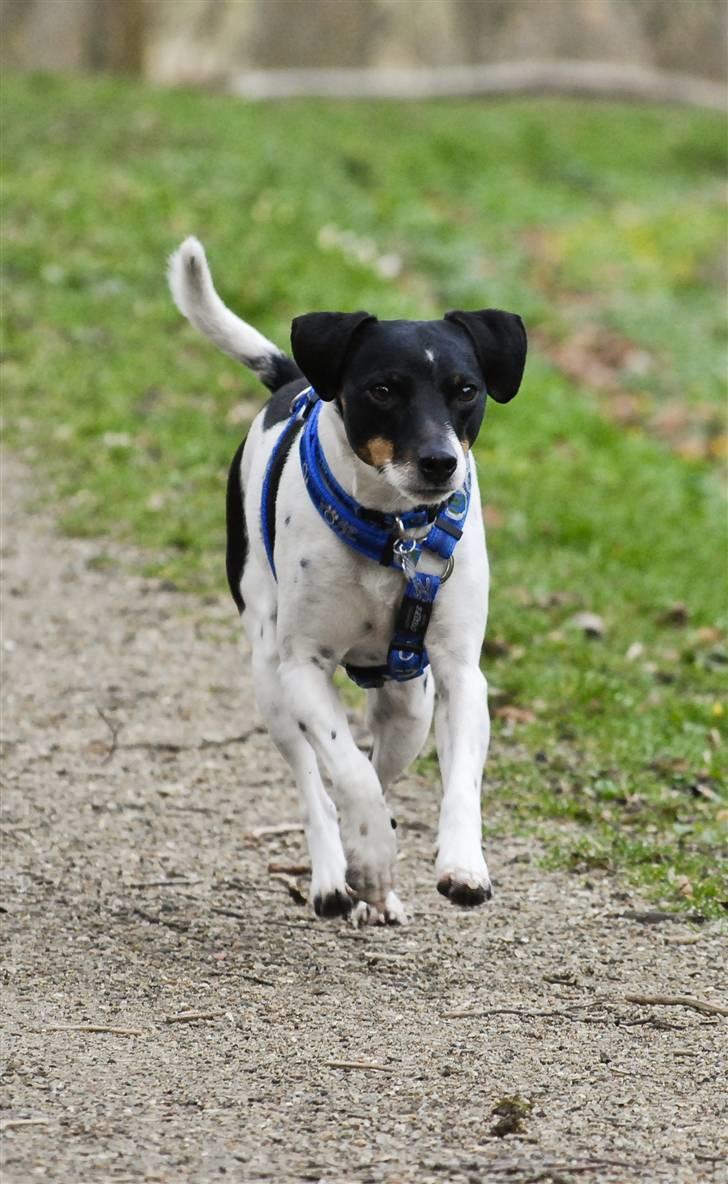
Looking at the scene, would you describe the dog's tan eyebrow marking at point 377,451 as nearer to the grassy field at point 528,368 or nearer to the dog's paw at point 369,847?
the dog's paw at point 369,847

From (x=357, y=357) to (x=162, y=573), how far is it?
4.16m

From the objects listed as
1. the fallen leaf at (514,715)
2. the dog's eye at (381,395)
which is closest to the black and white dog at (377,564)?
the dog's eye at (381,395)

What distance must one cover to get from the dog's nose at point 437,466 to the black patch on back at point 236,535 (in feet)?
3.56

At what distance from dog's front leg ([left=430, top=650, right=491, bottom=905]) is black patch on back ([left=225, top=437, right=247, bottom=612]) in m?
0.85

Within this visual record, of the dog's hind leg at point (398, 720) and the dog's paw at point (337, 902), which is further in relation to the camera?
the dog's hind leg at point (398, 720)

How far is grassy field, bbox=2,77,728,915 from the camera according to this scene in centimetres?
669

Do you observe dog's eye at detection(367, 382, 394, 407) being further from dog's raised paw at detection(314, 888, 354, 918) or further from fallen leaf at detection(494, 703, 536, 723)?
fallen leaf at detection(494, 703, 536, 723)

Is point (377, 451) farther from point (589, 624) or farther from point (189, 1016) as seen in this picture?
point (589, 624)

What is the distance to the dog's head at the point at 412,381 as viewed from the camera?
4109 mm

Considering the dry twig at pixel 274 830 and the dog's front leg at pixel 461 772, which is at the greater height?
the dog's front leg at pixel 461 772

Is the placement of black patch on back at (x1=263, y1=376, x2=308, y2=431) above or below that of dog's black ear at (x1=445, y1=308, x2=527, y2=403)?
below

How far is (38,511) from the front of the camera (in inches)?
357

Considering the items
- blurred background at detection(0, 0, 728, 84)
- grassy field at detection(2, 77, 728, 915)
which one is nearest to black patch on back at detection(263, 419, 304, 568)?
grassy field at detection(2, 77, 728, 915)

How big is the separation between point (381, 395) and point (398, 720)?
1.10 m
